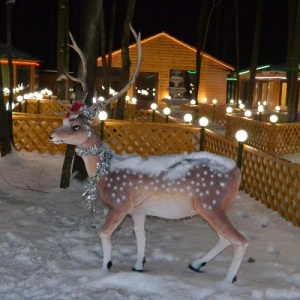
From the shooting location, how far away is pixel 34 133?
10.8 metres

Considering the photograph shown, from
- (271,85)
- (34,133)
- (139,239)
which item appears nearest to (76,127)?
(139,239)

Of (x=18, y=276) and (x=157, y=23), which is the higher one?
(x=157, y=23)

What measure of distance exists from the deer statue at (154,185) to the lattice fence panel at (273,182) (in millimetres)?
2298

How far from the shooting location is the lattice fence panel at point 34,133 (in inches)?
422

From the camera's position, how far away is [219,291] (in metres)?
3.96

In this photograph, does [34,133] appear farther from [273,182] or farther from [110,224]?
[110,224]

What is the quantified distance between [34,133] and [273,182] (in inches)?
230

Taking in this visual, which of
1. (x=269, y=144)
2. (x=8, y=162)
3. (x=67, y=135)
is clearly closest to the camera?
(x=67, y=135)

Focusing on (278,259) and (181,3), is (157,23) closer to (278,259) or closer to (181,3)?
(181,3)

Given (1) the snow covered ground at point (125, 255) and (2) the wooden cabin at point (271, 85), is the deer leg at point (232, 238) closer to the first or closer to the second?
(1) the snow covered ground at point (125, 255)

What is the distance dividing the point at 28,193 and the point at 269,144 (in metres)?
7.51

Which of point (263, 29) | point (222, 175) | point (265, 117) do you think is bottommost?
point (265, 117)

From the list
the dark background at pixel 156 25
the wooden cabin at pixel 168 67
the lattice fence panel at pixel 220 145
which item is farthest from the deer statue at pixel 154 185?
the dark background at pixel 156 25

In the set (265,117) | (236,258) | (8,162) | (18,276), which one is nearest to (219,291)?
(236,258)
